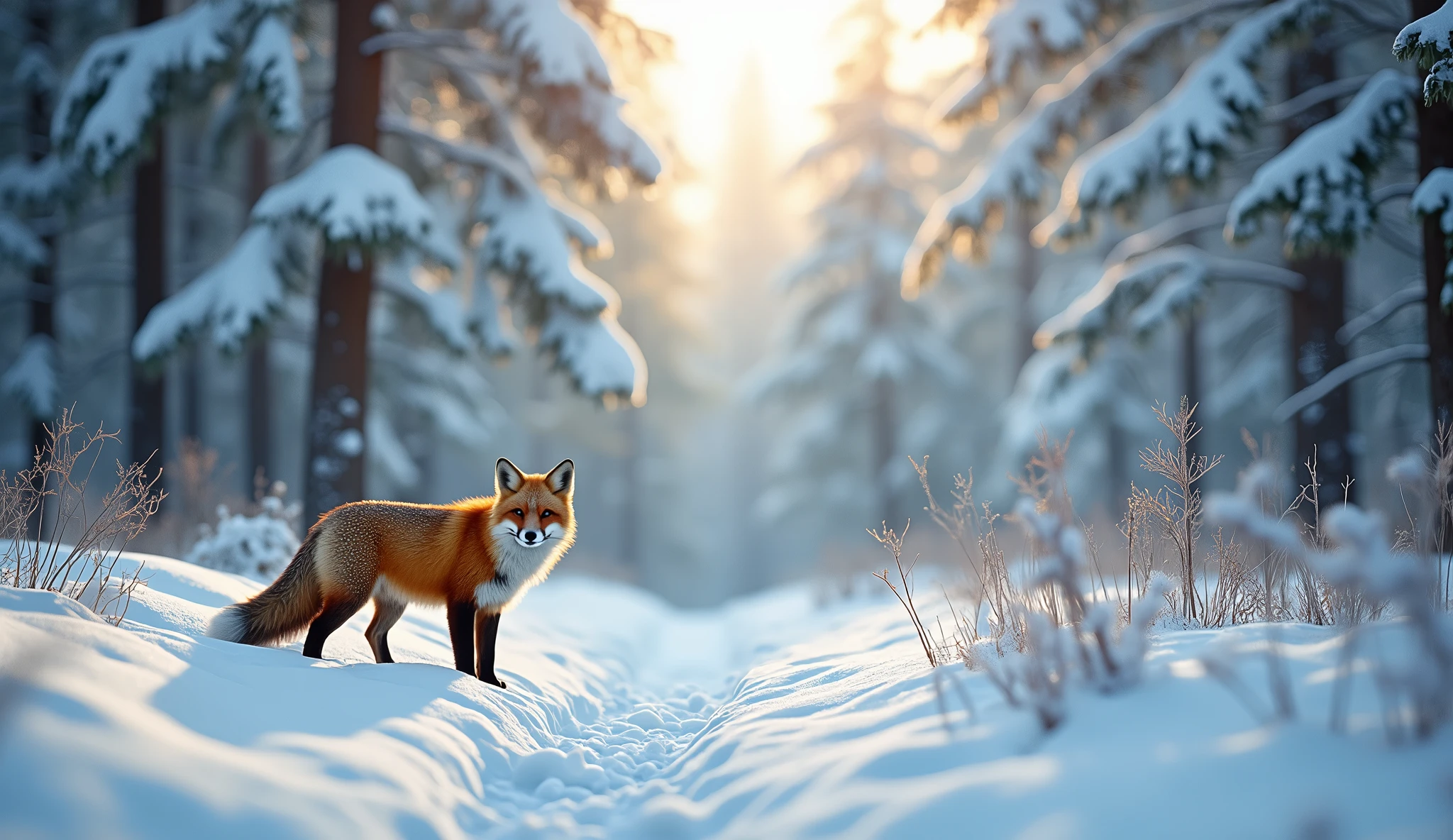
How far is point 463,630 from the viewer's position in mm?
4664

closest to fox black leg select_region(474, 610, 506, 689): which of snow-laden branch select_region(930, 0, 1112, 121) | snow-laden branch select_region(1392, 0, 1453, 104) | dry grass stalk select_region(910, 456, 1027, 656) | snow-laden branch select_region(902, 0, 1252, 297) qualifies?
dry grass stalk select_region(910, 456, 1027, 656)

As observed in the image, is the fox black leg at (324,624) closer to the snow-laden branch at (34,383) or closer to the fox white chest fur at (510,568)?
the fox white chest fur at (510,568)

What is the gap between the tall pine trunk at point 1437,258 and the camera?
20.5ft

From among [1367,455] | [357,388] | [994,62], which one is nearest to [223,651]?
[357,388]

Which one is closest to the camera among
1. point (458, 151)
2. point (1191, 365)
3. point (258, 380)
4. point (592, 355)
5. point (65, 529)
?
point (65, 529)

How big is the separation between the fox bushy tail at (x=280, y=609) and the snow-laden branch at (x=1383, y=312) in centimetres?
891

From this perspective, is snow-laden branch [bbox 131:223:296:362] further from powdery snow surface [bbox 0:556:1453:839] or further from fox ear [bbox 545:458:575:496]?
fox ear [bbox 545:458:575:496]

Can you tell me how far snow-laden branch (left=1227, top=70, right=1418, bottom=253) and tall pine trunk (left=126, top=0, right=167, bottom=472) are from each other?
13022 millimetres

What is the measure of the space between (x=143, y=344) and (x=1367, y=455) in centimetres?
2574

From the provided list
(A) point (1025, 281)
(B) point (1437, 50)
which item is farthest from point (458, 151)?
(A) point (1025, 281)

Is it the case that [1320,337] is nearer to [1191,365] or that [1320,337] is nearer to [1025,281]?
[1191,365]

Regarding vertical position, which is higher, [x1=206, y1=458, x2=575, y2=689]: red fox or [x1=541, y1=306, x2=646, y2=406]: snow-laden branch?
[x1=541, y1=306, x2=646, y2=406]: snow-laden branch

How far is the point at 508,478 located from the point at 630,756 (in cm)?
175

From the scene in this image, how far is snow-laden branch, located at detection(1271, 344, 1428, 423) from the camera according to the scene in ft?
22.8
